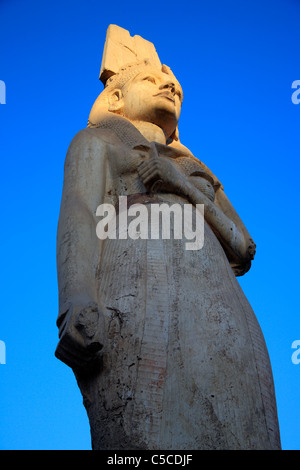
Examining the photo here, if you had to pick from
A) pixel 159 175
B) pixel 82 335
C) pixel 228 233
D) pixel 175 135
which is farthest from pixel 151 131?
pixel 82 335

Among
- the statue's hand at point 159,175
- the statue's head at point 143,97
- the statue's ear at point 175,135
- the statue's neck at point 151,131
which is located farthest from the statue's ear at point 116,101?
the statue's hand at point 159,175

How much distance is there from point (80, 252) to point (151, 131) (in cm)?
209

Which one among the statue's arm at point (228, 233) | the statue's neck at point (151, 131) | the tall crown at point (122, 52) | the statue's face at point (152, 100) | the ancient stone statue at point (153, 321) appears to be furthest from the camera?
the tall crown at point (122, 52)

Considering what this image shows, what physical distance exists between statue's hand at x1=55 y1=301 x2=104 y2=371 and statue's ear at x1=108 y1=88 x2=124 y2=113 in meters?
2.85

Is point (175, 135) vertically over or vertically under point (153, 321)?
over

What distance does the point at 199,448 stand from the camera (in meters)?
3.08

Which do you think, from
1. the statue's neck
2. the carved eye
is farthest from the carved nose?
the statue's neck

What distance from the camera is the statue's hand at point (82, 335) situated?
332cm

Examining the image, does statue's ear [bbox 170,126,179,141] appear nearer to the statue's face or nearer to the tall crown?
the statue's face

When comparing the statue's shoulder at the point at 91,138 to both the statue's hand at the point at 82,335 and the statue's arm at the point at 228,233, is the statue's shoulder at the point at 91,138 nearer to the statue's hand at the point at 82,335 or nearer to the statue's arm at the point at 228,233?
the statue's arm at the point at 228,233

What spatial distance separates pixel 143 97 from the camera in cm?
568

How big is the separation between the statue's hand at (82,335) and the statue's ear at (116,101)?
112 inches

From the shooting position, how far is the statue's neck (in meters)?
5.50

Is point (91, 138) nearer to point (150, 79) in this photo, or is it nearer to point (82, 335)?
point (150, 79)
